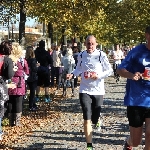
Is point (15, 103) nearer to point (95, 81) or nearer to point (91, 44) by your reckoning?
point (95, 81)

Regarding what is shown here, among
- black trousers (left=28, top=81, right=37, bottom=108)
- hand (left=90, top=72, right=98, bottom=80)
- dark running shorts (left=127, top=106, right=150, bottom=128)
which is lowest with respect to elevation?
black trousers (left=28, top=81, right=37, bottom=108)

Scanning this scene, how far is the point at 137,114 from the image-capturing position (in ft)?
17.4

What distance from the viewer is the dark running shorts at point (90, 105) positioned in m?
6.81

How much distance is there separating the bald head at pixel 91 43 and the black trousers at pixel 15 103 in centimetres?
245

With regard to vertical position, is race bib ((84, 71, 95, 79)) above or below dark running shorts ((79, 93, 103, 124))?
above

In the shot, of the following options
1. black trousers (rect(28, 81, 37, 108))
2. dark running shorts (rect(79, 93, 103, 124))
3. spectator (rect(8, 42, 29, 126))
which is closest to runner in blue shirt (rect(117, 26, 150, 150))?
dark running shorts (rect(79, 93, 103, 124))

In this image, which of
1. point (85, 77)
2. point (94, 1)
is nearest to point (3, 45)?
point (85, 77)

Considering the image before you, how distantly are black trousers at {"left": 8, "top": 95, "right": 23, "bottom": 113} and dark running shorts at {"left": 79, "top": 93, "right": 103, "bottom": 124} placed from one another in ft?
6.86

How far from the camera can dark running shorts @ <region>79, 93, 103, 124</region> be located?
22.3ft

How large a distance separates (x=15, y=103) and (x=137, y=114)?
417 centimetres

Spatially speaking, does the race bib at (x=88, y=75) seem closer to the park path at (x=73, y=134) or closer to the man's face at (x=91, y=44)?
the man's face at (x=91, y=44)

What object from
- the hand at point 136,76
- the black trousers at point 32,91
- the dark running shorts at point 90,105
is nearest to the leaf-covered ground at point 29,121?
the black trousers at point 32,91

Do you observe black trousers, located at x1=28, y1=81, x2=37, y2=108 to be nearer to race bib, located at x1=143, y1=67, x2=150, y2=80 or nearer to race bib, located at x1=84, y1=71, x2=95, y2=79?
race bib, located at x1=84, y1=71, x2=95, y2=79

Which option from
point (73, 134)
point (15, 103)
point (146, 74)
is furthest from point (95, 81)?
point (15, 103)
